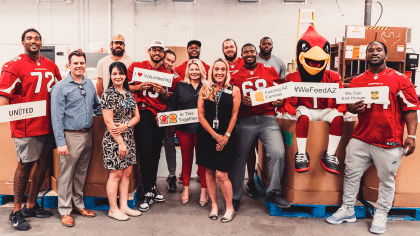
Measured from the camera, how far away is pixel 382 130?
2.50 m

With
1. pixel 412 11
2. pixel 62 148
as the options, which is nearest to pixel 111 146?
pixel 62 148

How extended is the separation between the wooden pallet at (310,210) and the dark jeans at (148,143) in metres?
1.34

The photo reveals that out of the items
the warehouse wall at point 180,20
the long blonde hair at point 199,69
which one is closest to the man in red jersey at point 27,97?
the long blonde hair at point 199,69

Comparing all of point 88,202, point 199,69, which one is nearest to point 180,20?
point 199,69

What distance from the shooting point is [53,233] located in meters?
2.53

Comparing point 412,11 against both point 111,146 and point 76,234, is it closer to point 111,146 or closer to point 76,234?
point 111,146

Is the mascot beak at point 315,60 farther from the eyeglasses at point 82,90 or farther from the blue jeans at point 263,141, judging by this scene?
the eyeglasses at point 82,90

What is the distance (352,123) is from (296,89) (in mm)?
734

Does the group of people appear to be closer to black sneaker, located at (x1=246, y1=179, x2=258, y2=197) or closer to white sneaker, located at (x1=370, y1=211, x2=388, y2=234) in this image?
white sneaker, located at (x1=370, y1=211, x2=388, y2=234)

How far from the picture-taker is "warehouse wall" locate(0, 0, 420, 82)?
723cm

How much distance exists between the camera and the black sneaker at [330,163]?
265cm

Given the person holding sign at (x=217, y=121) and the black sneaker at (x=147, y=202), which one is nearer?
the person holding sign at (x=217, y=121)

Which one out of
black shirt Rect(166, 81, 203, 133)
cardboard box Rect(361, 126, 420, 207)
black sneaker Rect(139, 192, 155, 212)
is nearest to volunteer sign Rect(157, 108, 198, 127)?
black shirt Rect(166, 81, 203, 133)

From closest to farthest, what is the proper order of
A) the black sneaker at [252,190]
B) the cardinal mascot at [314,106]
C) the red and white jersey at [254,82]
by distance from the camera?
the cardinal mascot at [314,106] < the red and white jersey at [254,82] < the black sneaker at [252,190]
